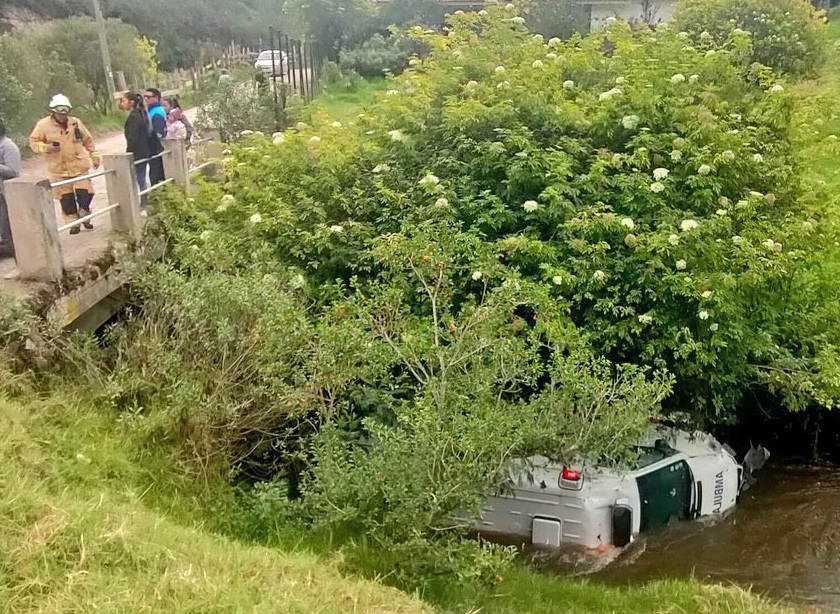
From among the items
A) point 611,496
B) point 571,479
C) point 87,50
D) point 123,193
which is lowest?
point 611,496

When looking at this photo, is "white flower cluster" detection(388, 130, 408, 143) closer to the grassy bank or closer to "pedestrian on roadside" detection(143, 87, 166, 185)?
"pedestrian on roadside" detection(143, 87, 166, 185)

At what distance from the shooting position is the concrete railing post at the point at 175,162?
10.6 meters

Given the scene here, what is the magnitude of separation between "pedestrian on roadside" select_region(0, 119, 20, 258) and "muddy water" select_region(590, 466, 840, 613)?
690cm

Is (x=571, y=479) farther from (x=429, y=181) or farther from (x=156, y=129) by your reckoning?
(x=156, y=129)

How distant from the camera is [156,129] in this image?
11.5 metres

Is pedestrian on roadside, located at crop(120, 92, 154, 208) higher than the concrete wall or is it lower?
lower

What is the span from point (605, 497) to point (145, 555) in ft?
16.7

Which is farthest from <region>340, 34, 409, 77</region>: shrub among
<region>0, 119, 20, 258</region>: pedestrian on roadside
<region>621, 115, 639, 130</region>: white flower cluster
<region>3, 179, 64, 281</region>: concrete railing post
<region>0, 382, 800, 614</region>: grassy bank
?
<region>0, 382, 800, 614</region>: grassy bank

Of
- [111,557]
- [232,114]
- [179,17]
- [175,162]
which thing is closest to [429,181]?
[175,162]

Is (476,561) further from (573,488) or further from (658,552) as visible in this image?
(658,552)

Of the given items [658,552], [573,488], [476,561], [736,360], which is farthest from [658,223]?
[476,561]

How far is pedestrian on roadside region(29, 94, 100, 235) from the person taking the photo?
335 inches

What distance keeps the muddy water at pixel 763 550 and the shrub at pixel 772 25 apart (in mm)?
14110

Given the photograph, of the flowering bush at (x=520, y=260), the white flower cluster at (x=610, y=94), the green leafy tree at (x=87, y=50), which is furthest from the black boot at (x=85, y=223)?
the green leafy tree at (x=87, y=50)
